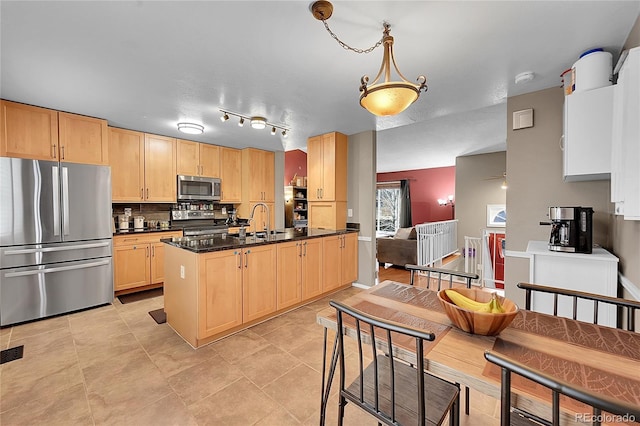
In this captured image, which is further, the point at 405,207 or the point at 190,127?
the point at 405,207

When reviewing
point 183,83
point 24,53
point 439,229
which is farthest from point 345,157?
point 24,53

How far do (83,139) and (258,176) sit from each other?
2.70m

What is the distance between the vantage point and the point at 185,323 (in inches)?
98.9

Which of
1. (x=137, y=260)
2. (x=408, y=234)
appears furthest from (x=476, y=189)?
(x=137, y=260)

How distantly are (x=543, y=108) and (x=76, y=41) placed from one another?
Result: 4.04m

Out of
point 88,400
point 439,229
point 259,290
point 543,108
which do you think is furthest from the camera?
point 439,229

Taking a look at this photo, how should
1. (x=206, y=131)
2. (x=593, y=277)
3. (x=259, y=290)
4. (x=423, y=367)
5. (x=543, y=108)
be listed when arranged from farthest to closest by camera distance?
(x=206, y=131) < (x=259, y=290) < (x=543, y=108) < (x=593, y=277) < (x=423, y=367)

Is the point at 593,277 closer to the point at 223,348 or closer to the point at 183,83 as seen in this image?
the point at 223,348

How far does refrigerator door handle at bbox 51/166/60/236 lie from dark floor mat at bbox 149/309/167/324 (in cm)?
143

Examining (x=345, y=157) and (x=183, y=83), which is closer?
(x=183, y=83)

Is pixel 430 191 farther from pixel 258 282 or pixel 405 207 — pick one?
pixel 258 282

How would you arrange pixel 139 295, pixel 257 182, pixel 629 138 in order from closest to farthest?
pixel 629 138, pixel 139 295, pixel 257 182

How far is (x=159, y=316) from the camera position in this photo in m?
3.10

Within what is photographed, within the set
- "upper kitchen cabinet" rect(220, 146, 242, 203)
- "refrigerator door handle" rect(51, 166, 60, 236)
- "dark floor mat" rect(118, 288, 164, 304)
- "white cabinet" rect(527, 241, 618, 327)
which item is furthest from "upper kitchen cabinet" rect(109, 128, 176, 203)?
"white cabinet" rect(527, 241, 618, 327)
